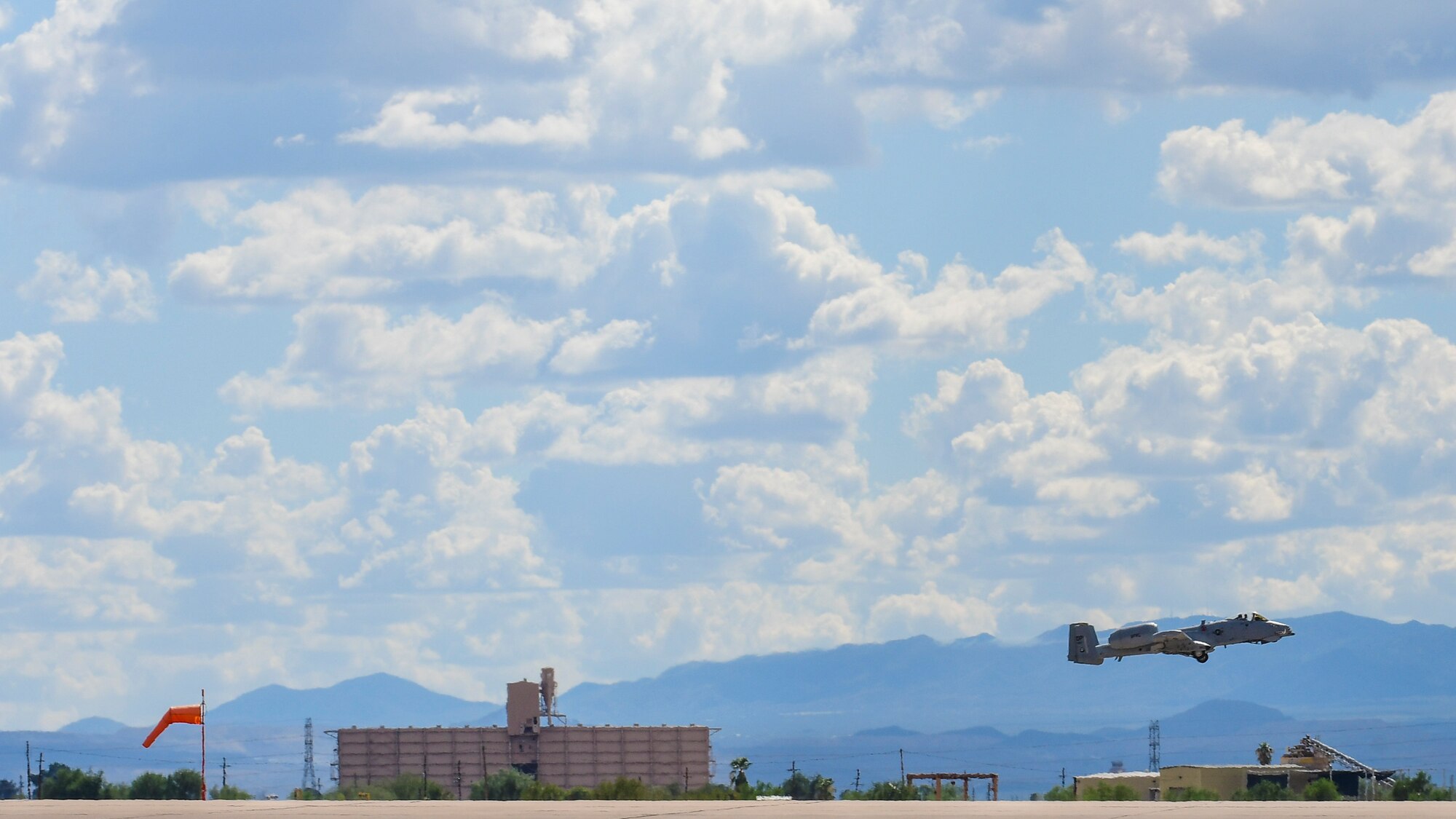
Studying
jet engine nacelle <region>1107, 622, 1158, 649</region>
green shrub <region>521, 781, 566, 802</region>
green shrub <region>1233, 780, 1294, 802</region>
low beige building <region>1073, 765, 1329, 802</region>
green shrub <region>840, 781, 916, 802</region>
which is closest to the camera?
jet engine nacelle <region>1107, 622, 1158, 649</region>

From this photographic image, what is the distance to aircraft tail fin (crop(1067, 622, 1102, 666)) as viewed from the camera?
132750 millimetres

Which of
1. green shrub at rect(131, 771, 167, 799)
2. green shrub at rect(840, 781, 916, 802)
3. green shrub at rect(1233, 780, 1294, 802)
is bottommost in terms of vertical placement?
green shrub at rect(1233, 780, 1294, 802)

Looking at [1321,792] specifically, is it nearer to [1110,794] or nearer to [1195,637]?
[1110,794]

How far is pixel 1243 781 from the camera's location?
191m

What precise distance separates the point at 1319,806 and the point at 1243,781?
12050 centimetres

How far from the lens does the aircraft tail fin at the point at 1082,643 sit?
5226 inches

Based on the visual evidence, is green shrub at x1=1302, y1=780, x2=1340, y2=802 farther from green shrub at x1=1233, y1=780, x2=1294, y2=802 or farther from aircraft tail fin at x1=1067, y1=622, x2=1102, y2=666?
aircraft tail fin at x1=1067, y1=622, x2=1102, y2=666

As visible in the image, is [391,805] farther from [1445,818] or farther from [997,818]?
[1445,818]

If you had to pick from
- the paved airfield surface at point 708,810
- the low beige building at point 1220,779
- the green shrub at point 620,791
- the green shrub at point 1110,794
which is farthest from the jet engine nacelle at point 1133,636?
the low beige building at point 1220,779

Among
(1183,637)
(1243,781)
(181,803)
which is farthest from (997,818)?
(1243,781)

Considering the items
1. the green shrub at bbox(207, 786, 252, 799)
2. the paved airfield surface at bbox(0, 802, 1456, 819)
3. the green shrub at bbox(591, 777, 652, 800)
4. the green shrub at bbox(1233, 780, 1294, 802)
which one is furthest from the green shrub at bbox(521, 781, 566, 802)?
the paved airfield surface at bbox(0, 802, 1456, 819)

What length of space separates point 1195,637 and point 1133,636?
364 cm

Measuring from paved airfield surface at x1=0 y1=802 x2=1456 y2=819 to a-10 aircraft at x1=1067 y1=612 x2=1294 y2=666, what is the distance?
3804cm

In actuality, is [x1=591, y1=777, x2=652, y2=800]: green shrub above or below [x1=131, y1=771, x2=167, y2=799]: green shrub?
below
